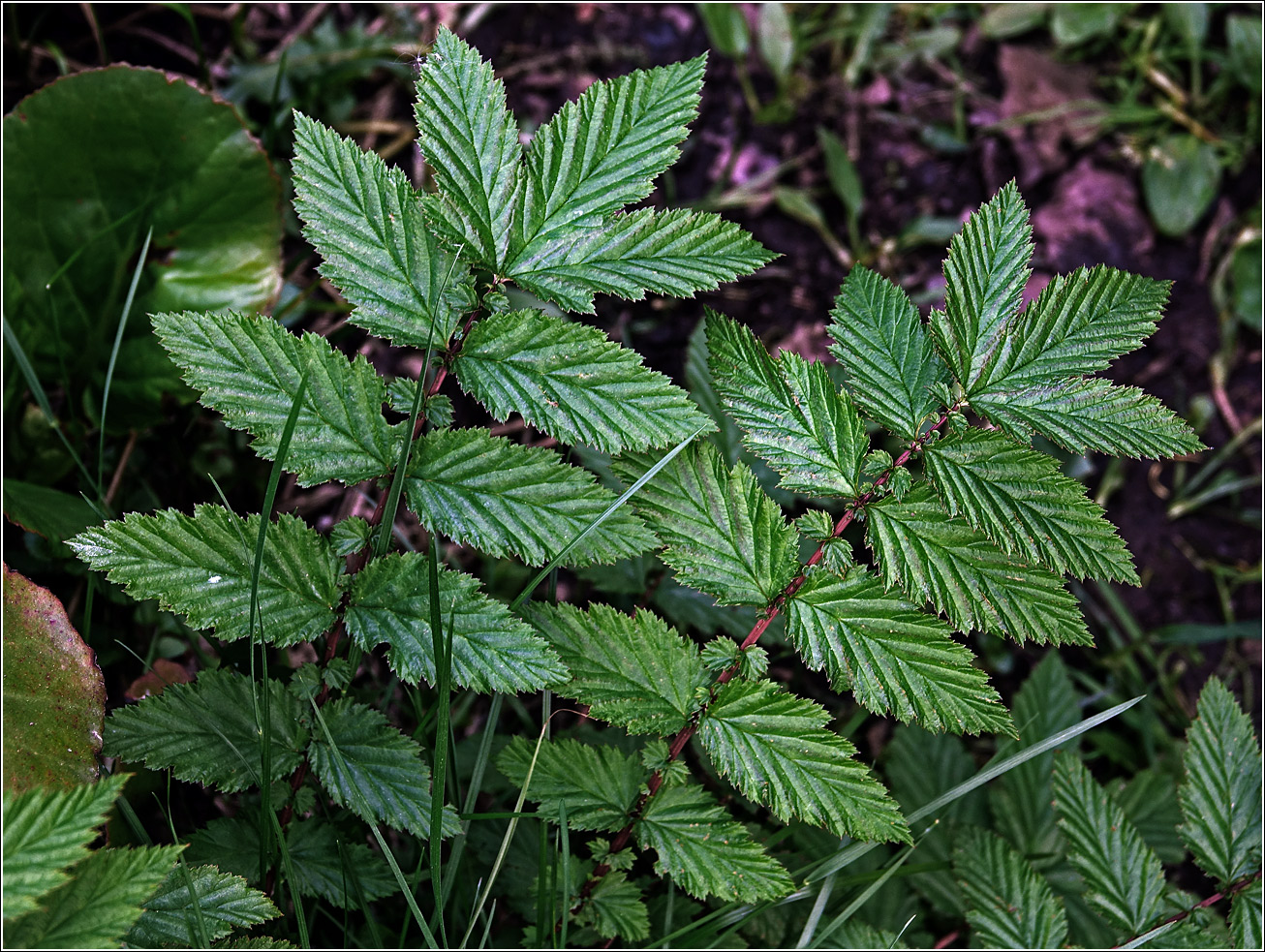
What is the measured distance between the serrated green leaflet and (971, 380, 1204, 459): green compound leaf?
3.71 ft

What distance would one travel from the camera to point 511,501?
3.99ft

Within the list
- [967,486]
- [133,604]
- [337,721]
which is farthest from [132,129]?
[967,486]

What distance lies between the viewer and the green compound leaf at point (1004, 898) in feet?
4.93

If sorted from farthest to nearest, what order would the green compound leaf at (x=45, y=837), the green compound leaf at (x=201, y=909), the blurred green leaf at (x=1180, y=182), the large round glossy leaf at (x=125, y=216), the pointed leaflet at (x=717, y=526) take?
the blurred green leaf at (x=1180, y=182) → the large round glossy leaf at (x=125, y=216) → the pointed leaflet at (x=717, y=526) → the green compound leaf at (x=201, y=909) → the green compound leaf at (x=45, y=837)

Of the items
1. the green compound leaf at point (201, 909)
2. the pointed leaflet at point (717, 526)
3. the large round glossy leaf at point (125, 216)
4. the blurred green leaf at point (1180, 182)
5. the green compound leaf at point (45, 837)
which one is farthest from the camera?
the blurred green leaf at point (1180, 182)

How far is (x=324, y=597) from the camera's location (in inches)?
48.9

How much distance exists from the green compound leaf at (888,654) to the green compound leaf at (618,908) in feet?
1.47

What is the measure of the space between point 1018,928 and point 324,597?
1.23 metres

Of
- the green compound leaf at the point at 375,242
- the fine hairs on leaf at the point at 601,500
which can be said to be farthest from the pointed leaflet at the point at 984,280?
the green compound leaf at the point at 375,242

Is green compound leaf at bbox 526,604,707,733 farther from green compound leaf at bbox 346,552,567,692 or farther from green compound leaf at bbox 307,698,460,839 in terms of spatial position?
green compound leaf at bbox 307,698,460,839

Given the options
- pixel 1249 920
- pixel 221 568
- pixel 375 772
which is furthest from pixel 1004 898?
pixel 221 568

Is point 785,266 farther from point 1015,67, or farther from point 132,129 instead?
point 132,129

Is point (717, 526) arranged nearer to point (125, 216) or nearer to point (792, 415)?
point (792, 415)

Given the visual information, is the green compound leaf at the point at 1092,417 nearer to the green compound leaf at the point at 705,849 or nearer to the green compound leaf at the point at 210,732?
the green compound leaf at the point at 705,849
